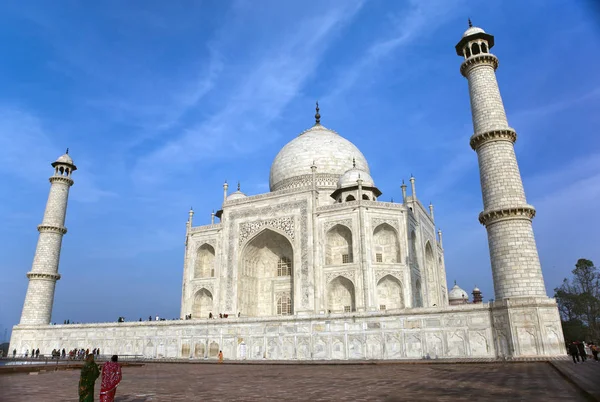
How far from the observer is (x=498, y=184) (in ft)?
51.7

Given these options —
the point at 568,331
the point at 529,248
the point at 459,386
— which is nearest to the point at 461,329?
the point at 529,248

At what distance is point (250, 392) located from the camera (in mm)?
7031

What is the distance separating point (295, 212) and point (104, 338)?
12.3 m

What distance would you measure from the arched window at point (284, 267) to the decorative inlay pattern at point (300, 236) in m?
3.07

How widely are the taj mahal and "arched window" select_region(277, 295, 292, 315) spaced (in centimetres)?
10

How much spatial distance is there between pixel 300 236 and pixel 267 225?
2.38m

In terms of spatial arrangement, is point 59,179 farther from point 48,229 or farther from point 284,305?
point 284,305

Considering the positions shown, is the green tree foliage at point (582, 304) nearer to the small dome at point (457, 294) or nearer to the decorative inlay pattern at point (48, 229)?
the small dome at point (457, 294)

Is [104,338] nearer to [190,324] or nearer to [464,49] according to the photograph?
[190,324]

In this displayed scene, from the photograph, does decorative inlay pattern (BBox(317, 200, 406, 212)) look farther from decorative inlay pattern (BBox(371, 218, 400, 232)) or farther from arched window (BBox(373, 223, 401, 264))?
arched window (BBox(373, 223, 401, 264))

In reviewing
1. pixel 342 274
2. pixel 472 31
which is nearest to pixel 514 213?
pixel 472 31

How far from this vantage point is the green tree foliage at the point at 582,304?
1205 inches

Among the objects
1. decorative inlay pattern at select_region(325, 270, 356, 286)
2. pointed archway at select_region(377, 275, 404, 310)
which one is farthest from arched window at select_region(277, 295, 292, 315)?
pointed archway at select_region(377, 275, 404, 310)

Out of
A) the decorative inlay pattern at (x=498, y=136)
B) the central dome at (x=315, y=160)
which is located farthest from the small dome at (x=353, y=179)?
the decorative inlay pattern at (x=498, y=136)
